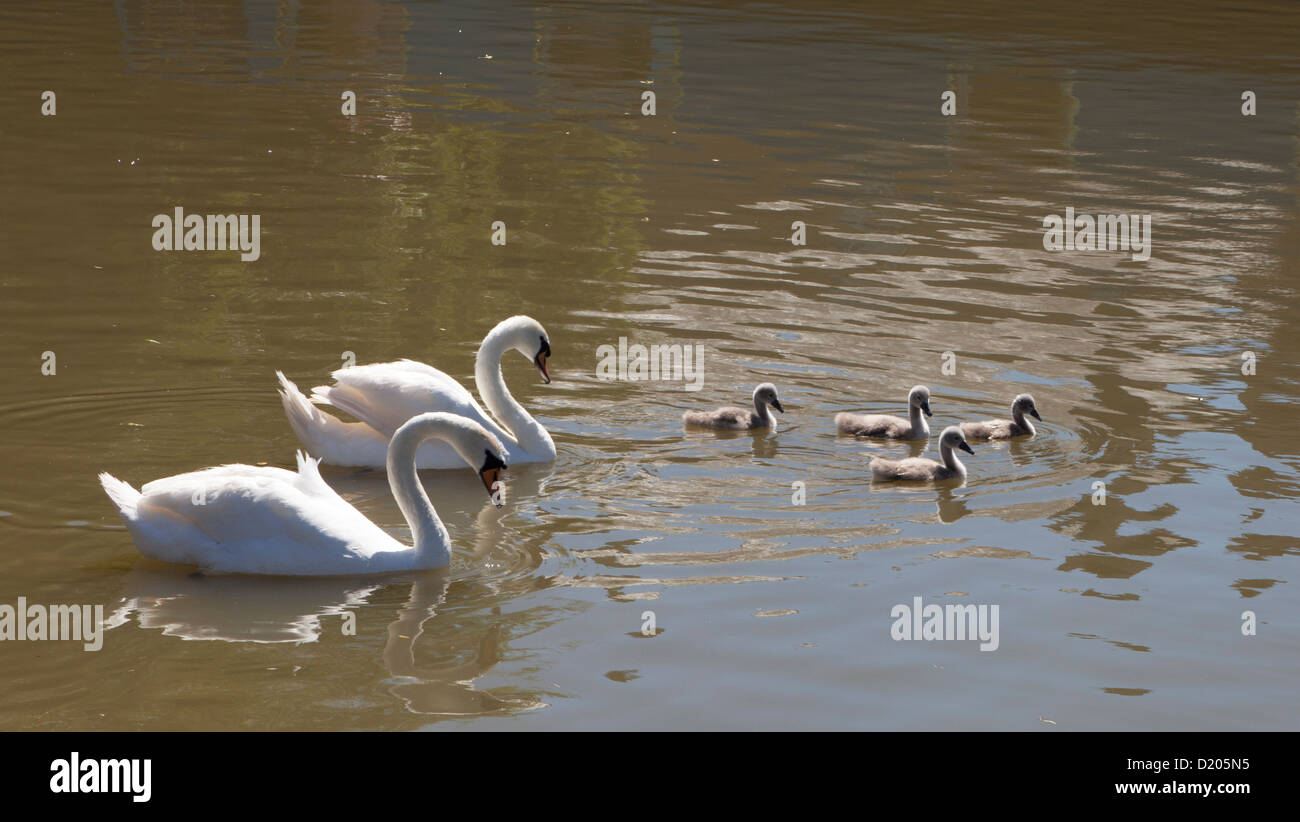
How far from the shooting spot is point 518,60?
2783 cm

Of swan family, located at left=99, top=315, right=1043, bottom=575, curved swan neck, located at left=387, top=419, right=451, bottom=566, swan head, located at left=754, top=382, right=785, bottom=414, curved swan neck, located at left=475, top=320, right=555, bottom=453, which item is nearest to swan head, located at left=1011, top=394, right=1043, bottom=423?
swan family, located at left=99, top=315, right=1043, bottom=575

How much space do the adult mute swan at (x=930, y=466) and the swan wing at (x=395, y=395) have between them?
2.40 m

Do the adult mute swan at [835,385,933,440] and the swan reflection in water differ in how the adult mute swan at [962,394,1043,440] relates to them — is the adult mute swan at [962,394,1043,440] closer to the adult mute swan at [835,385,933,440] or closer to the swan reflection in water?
the adult mute swan at [835,385,933,440]

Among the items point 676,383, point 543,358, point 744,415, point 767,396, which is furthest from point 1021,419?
point 543,358

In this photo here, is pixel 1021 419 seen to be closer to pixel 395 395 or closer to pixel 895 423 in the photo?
pixel 895 423

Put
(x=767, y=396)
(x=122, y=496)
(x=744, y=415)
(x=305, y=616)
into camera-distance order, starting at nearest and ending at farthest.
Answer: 1. (x=305, y=616)
2. (x=122, y=496)
3. (x=744, y=415)
4. (x=767, y=396)

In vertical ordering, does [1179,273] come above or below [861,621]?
above

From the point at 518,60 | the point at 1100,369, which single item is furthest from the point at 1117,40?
the point at 1100,369

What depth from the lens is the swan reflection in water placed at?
696 centimetres

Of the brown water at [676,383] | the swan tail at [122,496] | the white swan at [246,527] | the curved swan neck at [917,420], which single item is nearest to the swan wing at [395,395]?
the brown water at [676,383]

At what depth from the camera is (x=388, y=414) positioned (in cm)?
994

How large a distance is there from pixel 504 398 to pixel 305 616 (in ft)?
10.3

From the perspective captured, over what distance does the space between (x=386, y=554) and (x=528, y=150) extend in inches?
507
